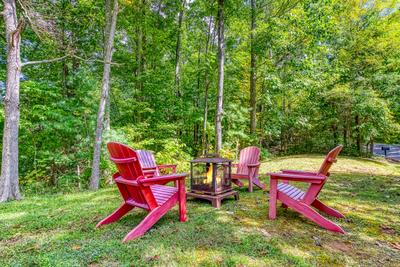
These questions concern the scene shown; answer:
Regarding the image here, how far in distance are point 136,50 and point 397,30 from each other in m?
11.2

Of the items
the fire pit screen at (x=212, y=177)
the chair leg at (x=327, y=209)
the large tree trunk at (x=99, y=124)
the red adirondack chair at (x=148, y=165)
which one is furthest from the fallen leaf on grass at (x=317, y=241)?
the large tree trunk at (x=99, y=124)

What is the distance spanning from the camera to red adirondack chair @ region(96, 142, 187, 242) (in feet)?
7.79

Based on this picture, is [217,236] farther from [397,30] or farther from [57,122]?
[397,30]

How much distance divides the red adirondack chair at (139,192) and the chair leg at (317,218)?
141 cm

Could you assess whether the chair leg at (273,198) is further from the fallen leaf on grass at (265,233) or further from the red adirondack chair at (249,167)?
the red adirondack chair at (249,167)

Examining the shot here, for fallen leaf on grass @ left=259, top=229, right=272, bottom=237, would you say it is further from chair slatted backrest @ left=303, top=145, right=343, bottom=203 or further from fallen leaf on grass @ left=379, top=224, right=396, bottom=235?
fallen leaf on grass @ left=379, top=224, right=396, bottom=235

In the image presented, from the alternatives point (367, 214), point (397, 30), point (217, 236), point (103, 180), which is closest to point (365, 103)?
point (397, 30)

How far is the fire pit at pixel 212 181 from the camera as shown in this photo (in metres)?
3.41

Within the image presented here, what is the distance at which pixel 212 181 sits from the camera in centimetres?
352

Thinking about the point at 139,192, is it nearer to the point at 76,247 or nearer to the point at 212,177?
the point at 76,247

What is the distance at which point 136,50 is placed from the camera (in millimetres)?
9289

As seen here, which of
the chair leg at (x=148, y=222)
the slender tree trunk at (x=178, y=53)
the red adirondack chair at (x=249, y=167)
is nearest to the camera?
the chair leg at (x=148, y=222)

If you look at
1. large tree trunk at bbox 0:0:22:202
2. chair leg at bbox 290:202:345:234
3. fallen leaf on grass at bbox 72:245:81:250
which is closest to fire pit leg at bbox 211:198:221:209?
chair leg at bbox 290:202:345:234

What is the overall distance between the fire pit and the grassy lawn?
163mm
